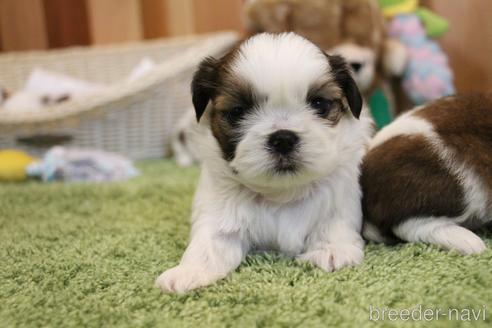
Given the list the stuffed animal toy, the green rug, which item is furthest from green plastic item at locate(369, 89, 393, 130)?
the green rug

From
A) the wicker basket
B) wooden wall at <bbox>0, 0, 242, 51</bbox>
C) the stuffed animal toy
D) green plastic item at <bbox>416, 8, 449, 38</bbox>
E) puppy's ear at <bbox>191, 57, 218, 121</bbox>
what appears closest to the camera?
puppy's ear at <bbox>191, 57, 218, 121</bbox>

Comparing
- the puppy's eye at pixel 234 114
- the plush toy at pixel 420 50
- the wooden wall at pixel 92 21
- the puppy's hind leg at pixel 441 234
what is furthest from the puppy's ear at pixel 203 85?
the wooden wall at pixel 92 21

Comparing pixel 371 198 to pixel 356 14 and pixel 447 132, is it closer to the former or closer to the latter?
pixel 447 132

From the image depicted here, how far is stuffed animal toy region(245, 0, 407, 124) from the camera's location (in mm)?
3658

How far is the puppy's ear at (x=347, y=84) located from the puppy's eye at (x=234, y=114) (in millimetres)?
371

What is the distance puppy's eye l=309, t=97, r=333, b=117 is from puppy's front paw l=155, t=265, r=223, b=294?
0.63 metres

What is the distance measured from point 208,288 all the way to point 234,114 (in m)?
0.57

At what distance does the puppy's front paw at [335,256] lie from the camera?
5.46 ft

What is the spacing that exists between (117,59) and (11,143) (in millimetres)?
1575

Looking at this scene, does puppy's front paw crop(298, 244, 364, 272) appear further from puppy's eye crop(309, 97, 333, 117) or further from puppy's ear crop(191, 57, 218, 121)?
puppy's ear crop(191, 57, 218, 121)

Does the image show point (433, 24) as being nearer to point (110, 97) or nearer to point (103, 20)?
point (110, 97)

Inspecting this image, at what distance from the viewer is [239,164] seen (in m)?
1.67

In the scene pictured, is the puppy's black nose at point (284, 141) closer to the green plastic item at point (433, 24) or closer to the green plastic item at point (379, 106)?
the green plastic item at point (379, 106)

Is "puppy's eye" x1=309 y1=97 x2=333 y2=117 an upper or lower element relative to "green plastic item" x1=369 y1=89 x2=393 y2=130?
upper
